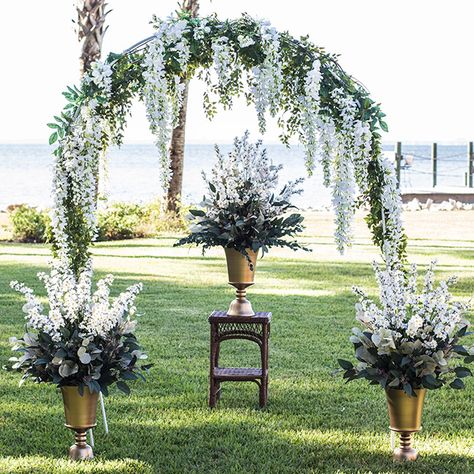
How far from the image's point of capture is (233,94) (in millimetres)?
5012

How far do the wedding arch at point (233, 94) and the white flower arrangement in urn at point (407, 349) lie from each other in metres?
0.48

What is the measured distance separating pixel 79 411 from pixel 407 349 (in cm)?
160

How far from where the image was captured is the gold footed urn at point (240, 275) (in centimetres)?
539

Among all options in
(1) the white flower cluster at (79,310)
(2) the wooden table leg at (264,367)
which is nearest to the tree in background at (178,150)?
(2) the wooden table leg at (264,367)

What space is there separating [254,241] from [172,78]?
3.57 feet

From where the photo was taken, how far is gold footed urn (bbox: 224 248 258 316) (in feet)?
17.7

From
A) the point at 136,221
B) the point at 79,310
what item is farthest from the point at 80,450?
the point at 136,221

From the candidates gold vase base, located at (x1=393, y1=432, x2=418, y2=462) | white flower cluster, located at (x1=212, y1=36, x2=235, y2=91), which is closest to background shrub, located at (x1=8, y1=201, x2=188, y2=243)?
white flower cluster, located at (x1=212, y1=36, x2=235, y2=91)

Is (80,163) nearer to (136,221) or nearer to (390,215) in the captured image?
(390,215)

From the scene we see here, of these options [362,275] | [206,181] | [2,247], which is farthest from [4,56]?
[206,181]

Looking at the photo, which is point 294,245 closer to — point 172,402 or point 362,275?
point 172,402

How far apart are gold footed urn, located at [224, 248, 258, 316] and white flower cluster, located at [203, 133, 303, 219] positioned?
0.27 m

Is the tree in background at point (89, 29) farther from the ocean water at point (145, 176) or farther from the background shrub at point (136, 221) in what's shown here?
the ocean water at point (145, 176)

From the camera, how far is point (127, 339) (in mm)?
4500
